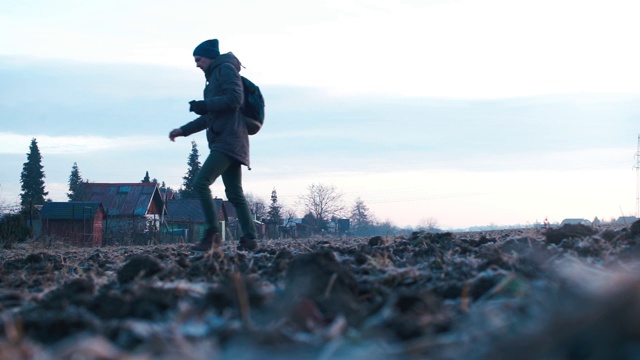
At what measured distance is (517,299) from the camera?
2568mm

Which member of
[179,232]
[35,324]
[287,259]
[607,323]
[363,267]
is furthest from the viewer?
[179,232]

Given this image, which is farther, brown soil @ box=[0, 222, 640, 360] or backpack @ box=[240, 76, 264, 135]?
backpack @ box=[240, 76, 264, 135]

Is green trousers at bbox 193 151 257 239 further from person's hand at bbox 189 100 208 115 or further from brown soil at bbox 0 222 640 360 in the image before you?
brown soil at bbox 0 222 640 360

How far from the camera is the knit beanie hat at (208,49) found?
7.71 m

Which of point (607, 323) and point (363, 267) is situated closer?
point (607, 323)

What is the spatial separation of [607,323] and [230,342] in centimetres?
103

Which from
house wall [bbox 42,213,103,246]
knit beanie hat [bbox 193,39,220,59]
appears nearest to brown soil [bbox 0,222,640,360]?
knit beanie hat [bbox 193,39,220,59]

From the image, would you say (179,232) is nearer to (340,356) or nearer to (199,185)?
(199,185)

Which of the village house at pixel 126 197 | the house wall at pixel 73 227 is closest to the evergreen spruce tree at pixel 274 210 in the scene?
the village house at pixel 126 197

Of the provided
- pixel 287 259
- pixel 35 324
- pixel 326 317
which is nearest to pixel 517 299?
pixel 326 317

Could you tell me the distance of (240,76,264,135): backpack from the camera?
7758 millimetres

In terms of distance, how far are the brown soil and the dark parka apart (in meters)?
3.20

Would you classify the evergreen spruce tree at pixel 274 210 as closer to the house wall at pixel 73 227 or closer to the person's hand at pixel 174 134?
the house wall at pixel 73 227

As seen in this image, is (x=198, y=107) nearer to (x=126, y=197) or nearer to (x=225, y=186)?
(x=225, y=186)
